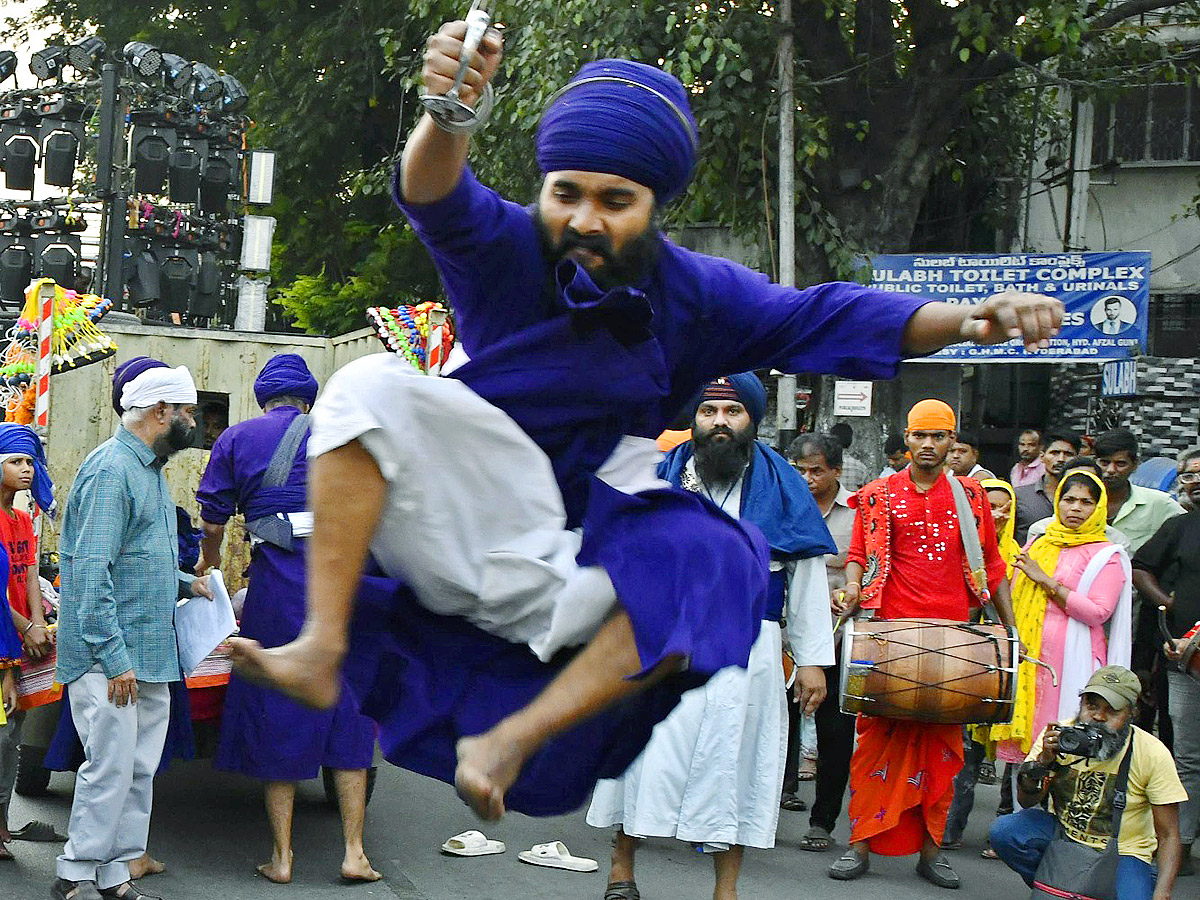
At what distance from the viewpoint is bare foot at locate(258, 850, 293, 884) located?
6.92 meters

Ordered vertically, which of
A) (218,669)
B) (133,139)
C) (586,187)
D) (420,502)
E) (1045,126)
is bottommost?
(218,669)

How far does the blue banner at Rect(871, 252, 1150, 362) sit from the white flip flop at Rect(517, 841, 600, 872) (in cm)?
925

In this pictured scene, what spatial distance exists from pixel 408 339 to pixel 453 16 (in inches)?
290

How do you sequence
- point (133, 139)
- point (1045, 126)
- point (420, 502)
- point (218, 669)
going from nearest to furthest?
point (420, 502), point (218, 669), point (133, 139), point (1045, 126)

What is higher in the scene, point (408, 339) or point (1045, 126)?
point (1045, 126)

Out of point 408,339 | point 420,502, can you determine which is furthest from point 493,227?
point 408,339

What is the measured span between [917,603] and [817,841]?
1379 millimetres

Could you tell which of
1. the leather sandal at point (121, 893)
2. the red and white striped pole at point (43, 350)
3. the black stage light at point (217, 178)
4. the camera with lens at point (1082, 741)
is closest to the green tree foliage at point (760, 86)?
the black stage light at point (217, 178)

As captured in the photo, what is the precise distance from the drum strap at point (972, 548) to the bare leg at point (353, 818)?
9.88 feet

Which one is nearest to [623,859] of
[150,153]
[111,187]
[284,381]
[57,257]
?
[284,381]

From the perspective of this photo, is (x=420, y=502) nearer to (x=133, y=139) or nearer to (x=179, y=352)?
(x=179, y=352)

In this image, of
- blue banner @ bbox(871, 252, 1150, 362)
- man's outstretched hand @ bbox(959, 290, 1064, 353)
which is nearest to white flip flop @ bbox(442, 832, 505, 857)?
man's outstretched hand @ bbox(959, 290, 1064, 353)

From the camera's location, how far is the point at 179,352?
39.2 ft

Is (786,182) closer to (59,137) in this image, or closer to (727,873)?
(59,137)
